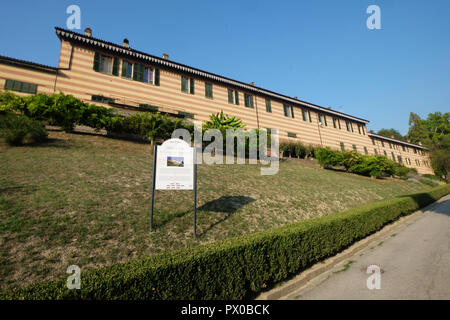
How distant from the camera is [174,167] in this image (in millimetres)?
5781

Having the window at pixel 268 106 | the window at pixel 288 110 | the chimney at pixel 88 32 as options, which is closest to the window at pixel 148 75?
the chimney at pixel 88 32

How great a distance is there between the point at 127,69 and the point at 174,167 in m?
17.4

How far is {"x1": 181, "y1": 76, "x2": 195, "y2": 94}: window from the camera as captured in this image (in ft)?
69.7

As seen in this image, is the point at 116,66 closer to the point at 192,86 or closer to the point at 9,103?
the point at 192,86

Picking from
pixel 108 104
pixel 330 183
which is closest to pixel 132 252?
pixel 330 183

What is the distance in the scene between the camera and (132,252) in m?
4.41

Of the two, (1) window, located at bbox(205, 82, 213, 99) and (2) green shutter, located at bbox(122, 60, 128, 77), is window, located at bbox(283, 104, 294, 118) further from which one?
(2) green shutter, located at bbox(122, 60, 128, 77)

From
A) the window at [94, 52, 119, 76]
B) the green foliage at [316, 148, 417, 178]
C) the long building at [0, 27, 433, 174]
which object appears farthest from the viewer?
the green foliage at [316, 148, 417, 178]

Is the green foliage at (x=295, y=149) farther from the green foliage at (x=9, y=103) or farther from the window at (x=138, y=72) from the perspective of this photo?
the green foliage at (x=9, y=103)

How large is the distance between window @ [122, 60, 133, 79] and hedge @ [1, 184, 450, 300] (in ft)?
64.1

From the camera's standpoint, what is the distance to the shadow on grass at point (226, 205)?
7065mm

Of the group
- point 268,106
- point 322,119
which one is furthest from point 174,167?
point 322,119

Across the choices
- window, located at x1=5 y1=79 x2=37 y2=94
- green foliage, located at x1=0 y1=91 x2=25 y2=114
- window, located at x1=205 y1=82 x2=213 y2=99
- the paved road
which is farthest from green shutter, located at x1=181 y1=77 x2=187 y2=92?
the paved road
